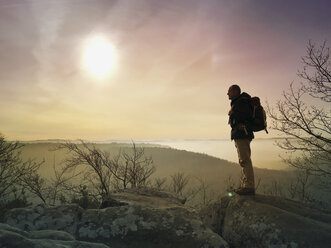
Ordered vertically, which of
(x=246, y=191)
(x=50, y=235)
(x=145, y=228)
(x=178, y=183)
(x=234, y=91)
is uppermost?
(x=234, y=91)

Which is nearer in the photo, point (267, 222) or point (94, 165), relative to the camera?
point (267, 222)

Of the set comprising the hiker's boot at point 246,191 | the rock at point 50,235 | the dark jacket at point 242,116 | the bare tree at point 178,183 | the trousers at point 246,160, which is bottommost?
the bare tree at point 178,183

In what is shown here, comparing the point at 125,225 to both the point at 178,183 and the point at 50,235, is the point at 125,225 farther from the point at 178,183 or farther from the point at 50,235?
the point at 178,183

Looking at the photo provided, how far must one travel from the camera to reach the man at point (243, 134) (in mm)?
6141

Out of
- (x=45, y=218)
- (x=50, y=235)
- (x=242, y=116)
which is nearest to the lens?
(x=50, y=235)

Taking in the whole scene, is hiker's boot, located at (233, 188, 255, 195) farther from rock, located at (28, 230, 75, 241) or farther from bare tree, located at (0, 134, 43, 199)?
bare tree, located at (0, 134, 43, 199)

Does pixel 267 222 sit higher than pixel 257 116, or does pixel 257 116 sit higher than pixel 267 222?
pixel 257 116

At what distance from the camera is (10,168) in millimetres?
10555

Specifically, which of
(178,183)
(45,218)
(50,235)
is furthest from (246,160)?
(178,183)

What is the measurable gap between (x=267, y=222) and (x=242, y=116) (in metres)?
2.25

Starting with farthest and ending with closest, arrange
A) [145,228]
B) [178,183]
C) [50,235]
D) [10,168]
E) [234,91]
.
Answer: [178,183] < [10,168] < [234,91] < [145,228] < [50,235]

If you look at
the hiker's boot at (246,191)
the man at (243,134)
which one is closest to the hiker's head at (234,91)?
the man at (243,134)

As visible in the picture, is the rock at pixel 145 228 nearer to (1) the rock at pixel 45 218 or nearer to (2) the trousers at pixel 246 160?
(1) the rock at pixel 45 218

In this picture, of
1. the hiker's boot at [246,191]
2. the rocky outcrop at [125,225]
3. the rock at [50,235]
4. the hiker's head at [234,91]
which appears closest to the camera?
the rock at [50,235]
